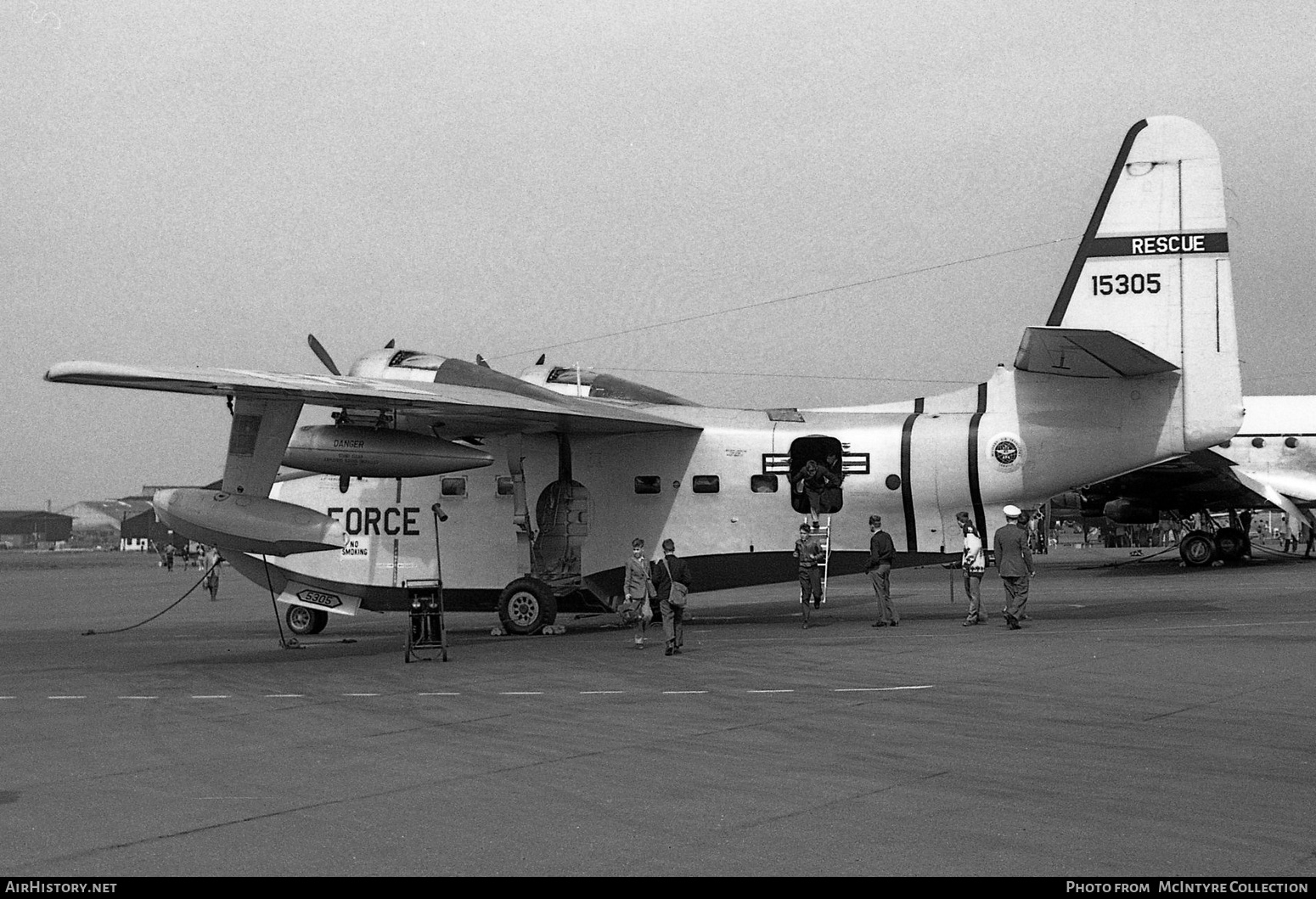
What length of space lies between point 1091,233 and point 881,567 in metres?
6.26

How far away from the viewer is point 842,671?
13.9 meters

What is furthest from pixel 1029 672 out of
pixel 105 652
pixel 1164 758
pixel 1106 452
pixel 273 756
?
pixel 105 652

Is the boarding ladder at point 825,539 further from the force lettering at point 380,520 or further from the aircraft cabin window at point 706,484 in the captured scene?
the force lettering at point 380,520

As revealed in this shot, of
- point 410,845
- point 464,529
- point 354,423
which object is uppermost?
point 354,423

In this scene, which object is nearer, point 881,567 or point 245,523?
point 245,523

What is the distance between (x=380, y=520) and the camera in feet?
71.4

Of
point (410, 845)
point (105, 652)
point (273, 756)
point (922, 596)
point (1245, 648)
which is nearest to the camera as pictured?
point (410, 845)

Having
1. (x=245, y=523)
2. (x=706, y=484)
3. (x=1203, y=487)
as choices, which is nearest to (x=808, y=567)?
(x=706, y=484)

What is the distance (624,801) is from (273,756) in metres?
3.31

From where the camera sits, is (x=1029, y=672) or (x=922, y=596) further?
(x=922, y=596)

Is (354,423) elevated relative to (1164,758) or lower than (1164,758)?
elevated

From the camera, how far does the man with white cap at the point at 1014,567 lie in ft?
60.1

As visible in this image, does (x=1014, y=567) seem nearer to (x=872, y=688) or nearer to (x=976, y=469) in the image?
(x=976, y=469)
